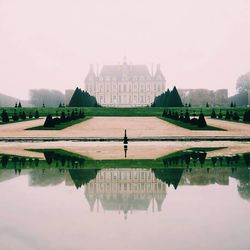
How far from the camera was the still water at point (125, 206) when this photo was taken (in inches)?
188

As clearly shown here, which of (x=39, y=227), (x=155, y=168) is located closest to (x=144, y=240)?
(x=39, y=227)

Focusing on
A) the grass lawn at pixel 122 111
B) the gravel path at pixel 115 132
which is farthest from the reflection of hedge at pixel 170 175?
the grass lawn at pixel 122 111

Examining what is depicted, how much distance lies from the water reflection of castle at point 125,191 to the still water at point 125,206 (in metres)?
0.01

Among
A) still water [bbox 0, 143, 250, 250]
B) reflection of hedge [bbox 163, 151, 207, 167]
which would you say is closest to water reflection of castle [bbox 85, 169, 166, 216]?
still water [bbox 0, 143, 250, 250]

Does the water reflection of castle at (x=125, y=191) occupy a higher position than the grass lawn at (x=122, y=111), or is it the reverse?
the water reflection of castle at (x=125, y=191)

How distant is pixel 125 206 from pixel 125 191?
97cm

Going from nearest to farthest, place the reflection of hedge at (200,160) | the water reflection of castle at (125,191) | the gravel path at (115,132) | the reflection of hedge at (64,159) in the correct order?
the water reflection of castle at (125,191)
the reflection of hedge at (200,160)
the reflection of hedge at (64,159)
the gravel path at (115,132)

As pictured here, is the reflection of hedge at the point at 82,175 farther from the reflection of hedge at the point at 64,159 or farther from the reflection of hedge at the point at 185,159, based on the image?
the reflection of hedge at the point at 185,159

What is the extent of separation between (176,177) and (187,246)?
434cm

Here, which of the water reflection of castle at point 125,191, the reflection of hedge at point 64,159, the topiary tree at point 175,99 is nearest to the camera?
the water reflection of castle at point 125,191

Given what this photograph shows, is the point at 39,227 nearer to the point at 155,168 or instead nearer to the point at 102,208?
the point at 102,208

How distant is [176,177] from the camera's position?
8.84 metres

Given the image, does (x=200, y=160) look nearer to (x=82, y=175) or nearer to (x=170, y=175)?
(x=170, y=175)

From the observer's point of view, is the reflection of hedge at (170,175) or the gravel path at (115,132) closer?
the reflection of hedge at (170,175)
